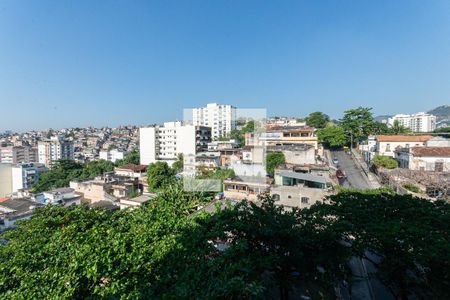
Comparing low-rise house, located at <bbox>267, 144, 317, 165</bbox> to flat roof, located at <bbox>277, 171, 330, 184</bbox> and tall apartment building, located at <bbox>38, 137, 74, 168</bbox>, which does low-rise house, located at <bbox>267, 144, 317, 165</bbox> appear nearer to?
flat roof, located at <bbox>277, 171, 330, 184</bbox>

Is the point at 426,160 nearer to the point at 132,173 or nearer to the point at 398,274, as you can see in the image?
the point at 398,274

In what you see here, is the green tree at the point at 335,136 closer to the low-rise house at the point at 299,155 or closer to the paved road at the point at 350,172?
the paved road at the point at 350,172

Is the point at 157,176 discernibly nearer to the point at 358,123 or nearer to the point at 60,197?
the point at 60,197

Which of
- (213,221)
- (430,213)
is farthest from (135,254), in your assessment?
(430,213)

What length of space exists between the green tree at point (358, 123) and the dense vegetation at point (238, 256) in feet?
70.1

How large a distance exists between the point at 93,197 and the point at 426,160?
26034 millimetres

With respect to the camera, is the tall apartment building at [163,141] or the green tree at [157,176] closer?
the green tree at [157,176]

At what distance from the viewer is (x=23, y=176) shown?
116 feet

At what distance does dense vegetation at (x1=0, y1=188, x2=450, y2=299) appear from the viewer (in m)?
3.44

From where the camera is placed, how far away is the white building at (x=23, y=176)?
35344 millimetres

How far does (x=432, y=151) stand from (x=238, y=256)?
19317 millimetres

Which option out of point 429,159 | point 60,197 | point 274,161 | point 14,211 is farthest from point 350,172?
point 14,211

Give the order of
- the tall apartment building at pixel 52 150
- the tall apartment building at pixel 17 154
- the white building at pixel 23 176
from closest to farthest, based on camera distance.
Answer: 1. the white building at pixel 23 176
2. the tall apartment building at pixel 17 154
3. the tall apartment building at pixel 52 150

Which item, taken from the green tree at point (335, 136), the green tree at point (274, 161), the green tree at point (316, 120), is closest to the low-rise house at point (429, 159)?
the green tree at point (335, 136)
